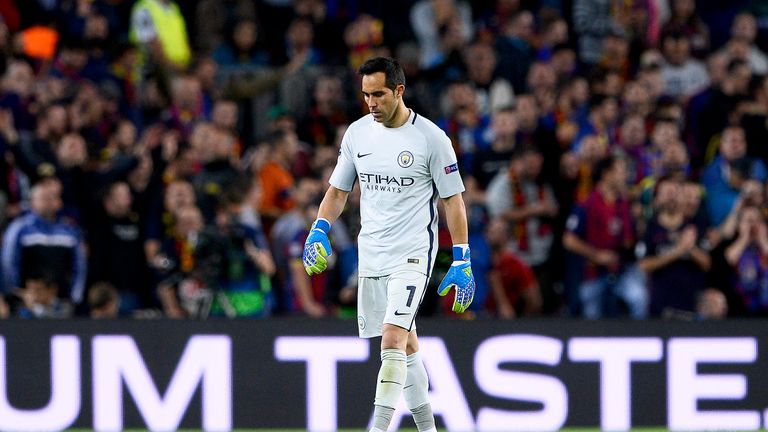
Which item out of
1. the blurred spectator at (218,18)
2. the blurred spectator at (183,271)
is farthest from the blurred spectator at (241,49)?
the blurred spectator at (183,271)

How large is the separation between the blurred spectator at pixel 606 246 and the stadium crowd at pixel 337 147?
0.06 ft

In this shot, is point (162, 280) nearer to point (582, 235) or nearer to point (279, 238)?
point (279, 238)

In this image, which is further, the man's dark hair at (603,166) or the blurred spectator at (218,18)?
the blurred spectator at (218,18)

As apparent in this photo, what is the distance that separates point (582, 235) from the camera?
12.3 m

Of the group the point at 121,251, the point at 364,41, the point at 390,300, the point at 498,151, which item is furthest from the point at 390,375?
the point at 364,41

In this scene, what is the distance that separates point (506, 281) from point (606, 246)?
97 centimetres

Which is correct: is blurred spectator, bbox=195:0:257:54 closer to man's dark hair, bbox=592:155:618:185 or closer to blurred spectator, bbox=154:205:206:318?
blurred spectator, bbox=154:205:206:318

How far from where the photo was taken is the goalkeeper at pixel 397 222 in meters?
7.67

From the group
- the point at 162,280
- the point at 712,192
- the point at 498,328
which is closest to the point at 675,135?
the point at 712,192

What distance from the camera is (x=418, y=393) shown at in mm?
7984

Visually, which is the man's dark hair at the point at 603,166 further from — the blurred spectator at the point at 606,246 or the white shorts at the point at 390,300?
the white shorts at the point at 390,300

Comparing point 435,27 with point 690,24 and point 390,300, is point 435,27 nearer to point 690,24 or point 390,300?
point 690,24

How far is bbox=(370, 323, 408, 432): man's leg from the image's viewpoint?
7586mm

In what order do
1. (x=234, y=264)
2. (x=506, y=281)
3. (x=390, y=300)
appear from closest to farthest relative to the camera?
(x=390, y=300) < (x=234, y=264) < (x=506, y=281)
